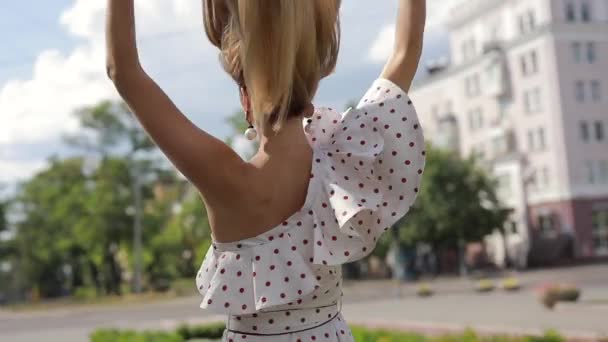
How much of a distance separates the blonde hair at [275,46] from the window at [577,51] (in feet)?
177

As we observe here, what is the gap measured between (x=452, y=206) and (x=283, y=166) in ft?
160

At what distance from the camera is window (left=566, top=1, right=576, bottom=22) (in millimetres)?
53531

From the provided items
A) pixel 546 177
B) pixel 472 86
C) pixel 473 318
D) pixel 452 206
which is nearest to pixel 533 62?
pixel 472 86

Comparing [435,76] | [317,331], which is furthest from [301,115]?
[435,76]

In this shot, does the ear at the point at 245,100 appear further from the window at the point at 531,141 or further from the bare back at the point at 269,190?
the window at the point at 531,141

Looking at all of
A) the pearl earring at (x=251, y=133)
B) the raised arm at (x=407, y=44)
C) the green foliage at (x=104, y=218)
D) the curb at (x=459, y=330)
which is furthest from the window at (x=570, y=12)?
the pearl earring at (x=251, y=133)

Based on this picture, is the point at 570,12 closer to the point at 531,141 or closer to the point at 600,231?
the point at 531,141

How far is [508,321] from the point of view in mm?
17297

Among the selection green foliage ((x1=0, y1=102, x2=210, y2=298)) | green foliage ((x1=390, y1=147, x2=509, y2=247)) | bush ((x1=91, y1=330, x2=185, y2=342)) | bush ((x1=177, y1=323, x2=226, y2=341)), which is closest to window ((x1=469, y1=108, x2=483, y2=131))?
green foliage ((x1=390, y1=147, x2=509, y2=247))

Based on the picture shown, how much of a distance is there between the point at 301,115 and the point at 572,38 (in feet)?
178

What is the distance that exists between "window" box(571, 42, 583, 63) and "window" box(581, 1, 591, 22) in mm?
2066

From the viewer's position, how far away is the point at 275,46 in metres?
1.79

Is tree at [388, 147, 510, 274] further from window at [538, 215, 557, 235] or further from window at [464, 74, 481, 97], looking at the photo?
window at [464, 74, 481, 97]

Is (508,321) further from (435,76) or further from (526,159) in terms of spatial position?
(435,76)
